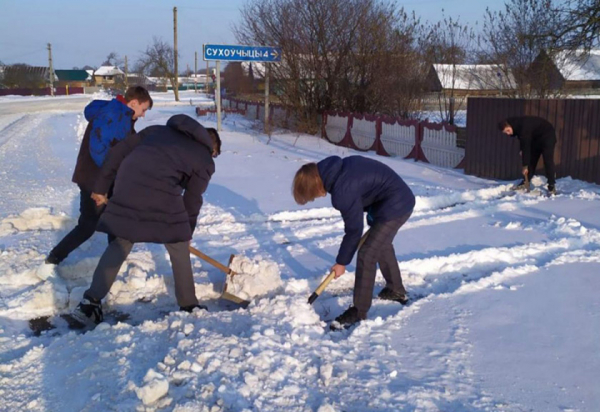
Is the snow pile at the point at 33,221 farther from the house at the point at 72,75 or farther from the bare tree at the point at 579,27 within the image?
the house at the point at 72,75

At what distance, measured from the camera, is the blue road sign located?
1791 cm

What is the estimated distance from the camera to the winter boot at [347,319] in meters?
4.34

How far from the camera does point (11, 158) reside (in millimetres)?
13594

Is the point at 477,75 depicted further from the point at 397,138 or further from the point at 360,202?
the point at 360,202

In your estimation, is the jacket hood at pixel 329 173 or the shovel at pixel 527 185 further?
the shovel at pixel 527 185

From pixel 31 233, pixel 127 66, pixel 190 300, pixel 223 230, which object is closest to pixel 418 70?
pixel 223 230

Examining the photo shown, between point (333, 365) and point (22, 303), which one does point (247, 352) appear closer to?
point (333, 365)

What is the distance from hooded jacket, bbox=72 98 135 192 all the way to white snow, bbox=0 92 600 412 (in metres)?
0.82

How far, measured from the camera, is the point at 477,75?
1861 cm

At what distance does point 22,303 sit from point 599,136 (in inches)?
346

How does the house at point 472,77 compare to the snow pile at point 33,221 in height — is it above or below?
above

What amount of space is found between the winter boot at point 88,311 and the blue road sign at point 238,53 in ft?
47.1

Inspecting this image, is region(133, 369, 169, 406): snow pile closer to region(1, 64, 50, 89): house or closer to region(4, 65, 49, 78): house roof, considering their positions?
region(1, 64, 50, 89): house

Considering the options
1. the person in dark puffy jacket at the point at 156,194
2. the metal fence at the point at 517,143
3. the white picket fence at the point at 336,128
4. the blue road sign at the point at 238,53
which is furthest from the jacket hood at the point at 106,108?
the blue road sign at the point at 238,53
